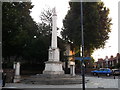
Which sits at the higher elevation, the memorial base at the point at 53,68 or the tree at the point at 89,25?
the tree at the point at 89,25

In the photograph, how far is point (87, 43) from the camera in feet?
147

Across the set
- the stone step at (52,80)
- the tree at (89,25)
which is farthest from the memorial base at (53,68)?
the tree at (89,25)

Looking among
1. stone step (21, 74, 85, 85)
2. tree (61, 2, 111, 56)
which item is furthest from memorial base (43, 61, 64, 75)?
tree (61, 2, 111, 56)

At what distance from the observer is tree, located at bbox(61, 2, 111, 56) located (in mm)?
43750

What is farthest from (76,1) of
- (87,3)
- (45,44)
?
(45,44)

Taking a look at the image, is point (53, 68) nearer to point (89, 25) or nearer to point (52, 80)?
point (52, 80)

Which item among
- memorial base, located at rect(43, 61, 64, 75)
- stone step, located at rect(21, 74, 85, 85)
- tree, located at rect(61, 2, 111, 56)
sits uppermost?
tree, located at rect(61, 2, 111, 56)

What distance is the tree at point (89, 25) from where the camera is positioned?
144 ft

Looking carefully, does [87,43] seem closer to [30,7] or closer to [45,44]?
[45,44]

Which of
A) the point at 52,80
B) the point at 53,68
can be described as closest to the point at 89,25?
the point at 53,68

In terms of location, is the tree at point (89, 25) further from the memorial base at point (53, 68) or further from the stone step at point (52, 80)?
the stone step at point (52, 80)

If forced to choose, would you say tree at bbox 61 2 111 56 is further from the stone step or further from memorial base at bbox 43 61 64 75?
the stone step

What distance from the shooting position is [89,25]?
43750 millimetres

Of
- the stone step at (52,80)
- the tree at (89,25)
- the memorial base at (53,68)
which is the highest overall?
the tree at (89,25)
